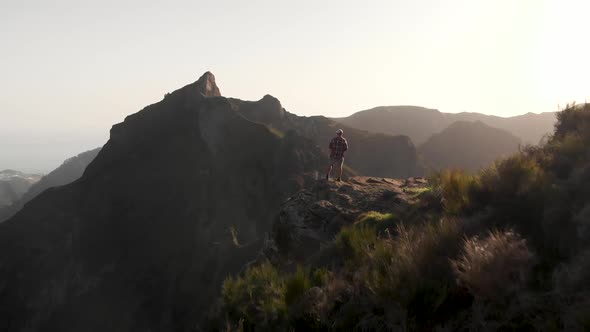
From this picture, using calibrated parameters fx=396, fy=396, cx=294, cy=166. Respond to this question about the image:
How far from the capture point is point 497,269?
14.0 ft

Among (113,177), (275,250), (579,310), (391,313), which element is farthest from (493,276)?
(113,177)

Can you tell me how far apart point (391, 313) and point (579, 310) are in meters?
1.87

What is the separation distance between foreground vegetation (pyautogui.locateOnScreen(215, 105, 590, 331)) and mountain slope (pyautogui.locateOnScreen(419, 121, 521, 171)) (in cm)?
11288

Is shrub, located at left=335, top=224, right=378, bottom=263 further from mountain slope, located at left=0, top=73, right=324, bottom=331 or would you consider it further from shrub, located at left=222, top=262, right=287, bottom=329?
mountain slope, located at left=0, top=73, right=324, bottom=331

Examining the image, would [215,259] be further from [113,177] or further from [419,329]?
[419,329]

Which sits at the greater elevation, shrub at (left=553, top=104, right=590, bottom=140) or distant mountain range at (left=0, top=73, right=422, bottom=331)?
shrub at (left=553, top=104, right=590, bottom=140)

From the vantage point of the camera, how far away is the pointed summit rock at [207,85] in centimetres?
9256

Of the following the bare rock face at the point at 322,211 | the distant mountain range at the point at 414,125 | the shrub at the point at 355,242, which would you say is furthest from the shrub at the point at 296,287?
the distant mountain range at the point at 414,125

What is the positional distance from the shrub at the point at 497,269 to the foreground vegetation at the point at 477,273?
0.04 ft

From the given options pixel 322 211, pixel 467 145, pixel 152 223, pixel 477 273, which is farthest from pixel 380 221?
pixel 467 145

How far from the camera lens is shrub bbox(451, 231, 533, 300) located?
420 centimetres

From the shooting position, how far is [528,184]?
643 cm

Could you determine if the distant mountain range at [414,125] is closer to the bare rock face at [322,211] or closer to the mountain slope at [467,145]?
the mountain slope at [467,145]

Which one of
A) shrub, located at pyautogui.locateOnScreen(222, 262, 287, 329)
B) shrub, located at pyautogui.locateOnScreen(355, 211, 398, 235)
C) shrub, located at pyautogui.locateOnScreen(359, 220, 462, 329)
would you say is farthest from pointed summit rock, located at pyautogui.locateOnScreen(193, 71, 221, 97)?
shrub, located at pyautogui.locateOnScreen(359, 220, 462, 329)
